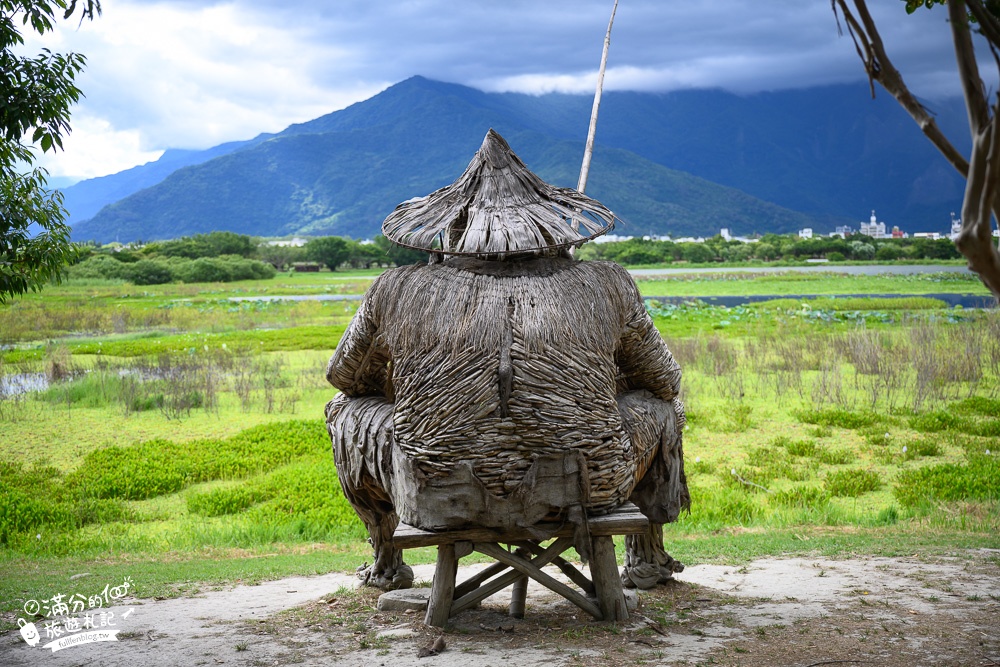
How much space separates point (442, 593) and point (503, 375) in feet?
3.59

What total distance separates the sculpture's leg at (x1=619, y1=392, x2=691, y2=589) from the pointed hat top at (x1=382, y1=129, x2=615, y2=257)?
2.82 ft

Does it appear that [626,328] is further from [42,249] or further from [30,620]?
[42,249]

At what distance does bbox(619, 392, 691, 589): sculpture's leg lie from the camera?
4121mm

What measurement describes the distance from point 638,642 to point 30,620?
10.2 ft

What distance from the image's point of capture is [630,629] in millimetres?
3910

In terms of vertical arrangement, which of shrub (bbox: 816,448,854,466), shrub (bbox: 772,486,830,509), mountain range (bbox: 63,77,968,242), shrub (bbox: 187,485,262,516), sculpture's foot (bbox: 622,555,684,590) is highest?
mountain range (bbox: 63,77,968,242)

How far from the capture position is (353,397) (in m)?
4.43

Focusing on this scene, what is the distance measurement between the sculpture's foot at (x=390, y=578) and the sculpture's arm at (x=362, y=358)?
1.17 meters

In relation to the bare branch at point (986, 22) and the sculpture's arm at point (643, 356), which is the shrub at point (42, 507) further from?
the bare branch at point (986, 22)

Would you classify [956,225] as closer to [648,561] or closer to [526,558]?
[648,561]

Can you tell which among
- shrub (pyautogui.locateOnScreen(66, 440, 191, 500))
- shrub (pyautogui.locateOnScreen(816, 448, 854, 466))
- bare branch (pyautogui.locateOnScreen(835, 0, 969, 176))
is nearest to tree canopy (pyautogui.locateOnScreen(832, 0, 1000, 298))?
bare branch (pyautogui.locateOnScreen(835, 0, 969, 176))

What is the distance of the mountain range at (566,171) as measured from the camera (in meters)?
122

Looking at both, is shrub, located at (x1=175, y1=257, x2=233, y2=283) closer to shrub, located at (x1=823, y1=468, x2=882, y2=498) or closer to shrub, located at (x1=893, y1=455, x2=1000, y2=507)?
shrub, located at (x1=823, y1=468, x2=882, y2=498)

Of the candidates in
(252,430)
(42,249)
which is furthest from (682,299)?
(42,249)
